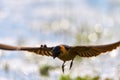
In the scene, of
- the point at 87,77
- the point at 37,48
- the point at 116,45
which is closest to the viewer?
the point at 116,45

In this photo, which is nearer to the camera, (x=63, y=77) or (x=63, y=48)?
(x=63, y=48)

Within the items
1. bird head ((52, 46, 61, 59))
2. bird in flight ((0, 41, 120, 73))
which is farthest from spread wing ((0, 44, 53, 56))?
bird head ((52, 46, 61, 59))

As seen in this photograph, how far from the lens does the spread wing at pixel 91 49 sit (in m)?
4.19

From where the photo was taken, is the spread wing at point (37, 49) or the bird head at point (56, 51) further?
the spread wing at point (37, 49)

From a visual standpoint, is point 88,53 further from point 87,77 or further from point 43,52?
point 87,77

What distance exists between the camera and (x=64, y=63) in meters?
4.20

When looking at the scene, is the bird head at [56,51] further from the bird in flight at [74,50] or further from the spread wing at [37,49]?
the spread wing at [37,49]

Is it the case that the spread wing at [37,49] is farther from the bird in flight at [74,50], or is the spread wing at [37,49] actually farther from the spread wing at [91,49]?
the spread wing at [91,49]

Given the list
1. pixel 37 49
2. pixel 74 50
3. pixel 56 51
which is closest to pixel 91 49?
pixel 74 50

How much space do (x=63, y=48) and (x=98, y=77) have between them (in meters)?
2.81

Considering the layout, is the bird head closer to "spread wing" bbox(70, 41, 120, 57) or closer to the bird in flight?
the bird in flight

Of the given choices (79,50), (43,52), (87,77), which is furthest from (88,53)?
(87,77)

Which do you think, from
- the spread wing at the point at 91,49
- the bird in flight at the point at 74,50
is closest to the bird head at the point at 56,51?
the bird in flight at the point at 74,50

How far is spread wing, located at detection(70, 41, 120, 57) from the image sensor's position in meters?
4.19
